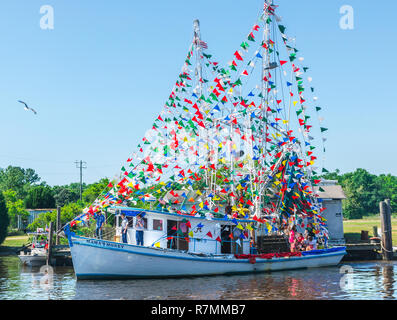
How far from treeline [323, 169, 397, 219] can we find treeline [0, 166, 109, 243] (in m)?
55.7

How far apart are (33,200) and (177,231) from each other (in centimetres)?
6707

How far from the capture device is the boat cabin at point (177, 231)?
2650 cm

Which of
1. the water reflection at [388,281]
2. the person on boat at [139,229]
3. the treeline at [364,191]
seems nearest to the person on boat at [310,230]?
the water reflection at [388,281]

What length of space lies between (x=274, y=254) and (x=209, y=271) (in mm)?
4719

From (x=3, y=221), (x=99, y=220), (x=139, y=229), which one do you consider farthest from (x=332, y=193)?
(x=3, y=221)

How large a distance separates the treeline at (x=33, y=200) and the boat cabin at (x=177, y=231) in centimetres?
2569

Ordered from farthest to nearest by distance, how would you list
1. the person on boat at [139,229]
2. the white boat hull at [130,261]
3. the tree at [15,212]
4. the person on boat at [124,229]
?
the tree at [15,212]
the person on boat at [124,229]
the person on boat at [139,229]
the white boat hull at [130,261]

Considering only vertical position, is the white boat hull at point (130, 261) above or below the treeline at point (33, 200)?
below

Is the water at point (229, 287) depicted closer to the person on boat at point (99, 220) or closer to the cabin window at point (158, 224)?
the cabin window at point (158, 224)

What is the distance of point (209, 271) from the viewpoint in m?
26.7

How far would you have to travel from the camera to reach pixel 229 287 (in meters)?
22.8

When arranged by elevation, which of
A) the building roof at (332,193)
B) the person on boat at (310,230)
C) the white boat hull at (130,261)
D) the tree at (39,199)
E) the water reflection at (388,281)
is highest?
the tree at (39,199)

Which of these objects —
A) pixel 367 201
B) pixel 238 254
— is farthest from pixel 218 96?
pixel 367 201
